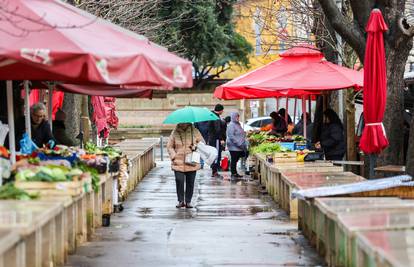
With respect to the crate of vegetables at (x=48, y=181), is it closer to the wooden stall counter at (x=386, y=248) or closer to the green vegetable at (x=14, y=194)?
the green vegetable at (x=14, y=194)

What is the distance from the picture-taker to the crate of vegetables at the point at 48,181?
1077cm

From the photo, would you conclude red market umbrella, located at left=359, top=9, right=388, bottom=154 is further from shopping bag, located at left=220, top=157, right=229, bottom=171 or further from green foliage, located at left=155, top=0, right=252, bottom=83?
green foliage, located at left=155, top=0, right=252, bottom=83

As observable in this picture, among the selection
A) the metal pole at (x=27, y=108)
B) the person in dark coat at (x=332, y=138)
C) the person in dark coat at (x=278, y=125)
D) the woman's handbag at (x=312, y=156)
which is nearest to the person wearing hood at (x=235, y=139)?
the person in dark coat at (x=278, y=125)

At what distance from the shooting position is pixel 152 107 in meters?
49.6

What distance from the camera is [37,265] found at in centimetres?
975

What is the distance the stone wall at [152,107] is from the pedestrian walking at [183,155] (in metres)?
30.8

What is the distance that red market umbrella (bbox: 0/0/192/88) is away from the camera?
10039mm

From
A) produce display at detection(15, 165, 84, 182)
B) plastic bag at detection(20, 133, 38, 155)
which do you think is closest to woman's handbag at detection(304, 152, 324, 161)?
plastic bag at detection(20, 133, 38, 155)

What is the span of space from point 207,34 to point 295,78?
2523 cm

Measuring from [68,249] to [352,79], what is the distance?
9.42 metres

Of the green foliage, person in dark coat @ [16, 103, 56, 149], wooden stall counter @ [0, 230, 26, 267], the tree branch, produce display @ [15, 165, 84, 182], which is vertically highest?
the green foliage

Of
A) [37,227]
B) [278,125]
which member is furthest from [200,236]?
[278,125]

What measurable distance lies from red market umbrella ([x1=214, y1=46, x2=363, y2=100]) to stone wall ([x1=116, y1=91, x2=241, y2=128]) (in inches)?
1061

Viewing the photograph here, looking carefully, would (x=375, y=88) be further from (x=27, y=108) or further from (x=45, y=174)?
(x=45, y=174)
